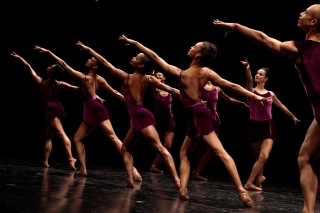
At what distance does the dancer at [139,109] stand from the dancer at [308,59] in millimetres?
2242

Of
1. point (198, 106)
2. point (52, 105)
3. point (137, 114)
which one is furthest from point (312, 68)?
point (52, 105)

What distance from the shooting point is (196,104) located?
18.2 ft

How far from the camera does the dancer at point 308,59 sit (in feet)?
13.0

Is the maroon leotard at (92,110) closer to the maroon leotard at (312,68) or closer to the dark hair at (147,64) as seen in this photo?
the dark hair at (147,64)

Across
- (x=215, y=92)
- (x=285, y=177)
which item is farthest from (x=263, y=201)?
(x=285, y=177)

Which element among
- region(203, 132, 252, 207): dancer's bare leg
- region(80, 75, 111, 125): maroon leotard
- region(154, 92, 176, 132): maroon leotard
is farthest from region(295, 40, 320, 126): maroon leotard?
region(154, 92, 176, 132): maroon leotard

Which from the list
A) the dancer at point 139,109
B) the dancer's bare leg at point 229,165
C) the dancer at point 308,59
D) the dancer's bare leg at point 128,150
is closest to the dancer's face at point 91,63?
the dancer at point 139,109

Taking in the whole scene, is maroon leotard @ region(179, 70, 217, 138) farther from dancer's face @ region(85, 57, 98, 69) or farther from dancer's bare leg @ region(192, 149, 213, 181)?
dancer's bare leg @ region(192, 149, 213, 181)

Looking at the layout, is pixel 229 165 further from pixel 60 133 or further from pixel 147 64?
pixel 60 133

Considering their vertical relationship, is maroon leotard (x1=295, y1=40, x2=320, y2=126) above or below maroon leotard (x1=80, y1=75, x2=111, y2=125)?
above

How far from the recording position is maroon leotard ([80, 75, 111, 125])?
295 inches

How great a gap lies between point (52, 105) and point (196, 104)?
3.78 meters

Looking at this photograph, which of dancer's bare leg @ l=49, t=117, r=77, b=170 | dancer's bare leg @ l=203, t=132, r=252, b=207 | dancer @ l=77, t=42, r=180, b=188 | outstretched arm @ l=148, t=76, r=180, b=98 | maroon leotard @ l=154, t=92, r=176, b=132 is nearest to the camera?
dancer's bare leg @ l=203, t=132, r=252, b=207

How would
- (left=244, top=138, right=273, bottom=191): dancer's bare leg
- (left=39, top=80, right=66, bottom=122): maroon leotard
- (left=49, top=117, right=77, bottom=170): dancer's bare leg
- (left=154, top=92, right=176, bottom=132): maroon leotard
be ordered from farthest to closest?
(left=154, top=92, right=176, bottom=132): maroon leotard, (left=39, top=80, right=66, bottom=122): maroon leotard, (left=49, top=117, right=77, bottom=170): dancer's bare leg, (left=244, top=138, right=273, bottom=191): dancer's bare leg
